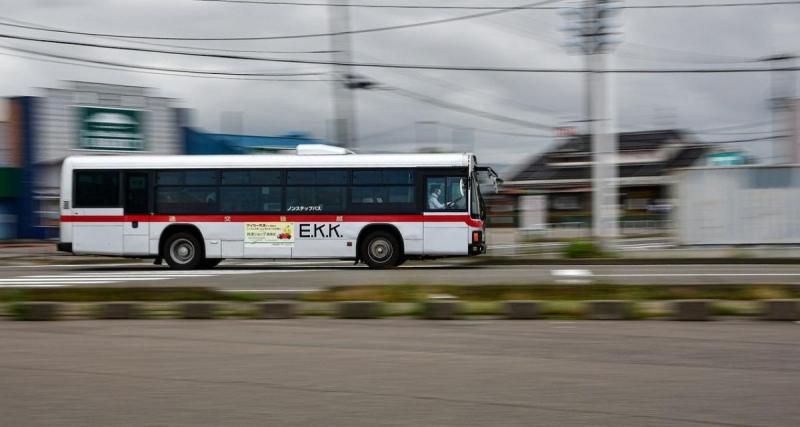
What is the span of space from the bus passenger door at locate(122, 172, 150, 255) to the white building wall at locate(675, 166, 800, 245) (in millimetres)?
15329

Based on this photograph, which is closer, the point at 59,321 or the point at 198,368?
the point at 198,368

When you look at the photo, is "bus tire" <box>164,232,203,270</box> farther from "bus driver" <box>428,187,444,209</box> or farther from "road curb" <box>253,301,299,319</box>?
"road curb" <box>253,301,299,319</box>

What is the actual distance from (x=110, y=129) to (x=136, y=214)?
20.0 metres

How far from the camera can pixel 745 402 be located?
6.19 meters

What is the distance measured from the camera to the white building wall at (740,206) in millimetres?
24859

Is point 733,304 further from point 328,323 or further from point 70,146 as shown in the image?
point 70,146

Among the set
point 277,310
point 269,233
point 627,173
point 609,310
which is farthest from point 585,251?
point 627,173

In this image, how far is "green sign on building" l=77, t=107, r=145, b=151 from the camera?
1533 inches

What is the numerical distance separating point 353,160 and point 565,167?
146 feet

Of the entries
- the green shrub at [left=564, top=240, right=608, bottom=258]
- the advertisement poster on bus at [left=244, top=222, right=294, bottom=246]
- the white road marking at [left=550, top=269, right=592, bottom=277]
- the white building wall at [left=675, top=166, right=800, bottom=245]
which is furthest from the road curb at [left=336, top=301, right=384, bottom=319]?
the white building wall at [left=675, top=166, right=800, bottom=245]

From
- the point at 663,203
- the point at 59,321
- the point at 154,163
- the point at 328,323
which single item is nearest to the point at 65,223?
the point at 154,163

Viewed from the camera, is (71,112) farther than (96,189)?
Yes

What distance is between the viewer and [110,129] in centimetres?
3953

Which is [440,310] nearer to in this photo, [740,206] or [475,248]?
[475,248]
